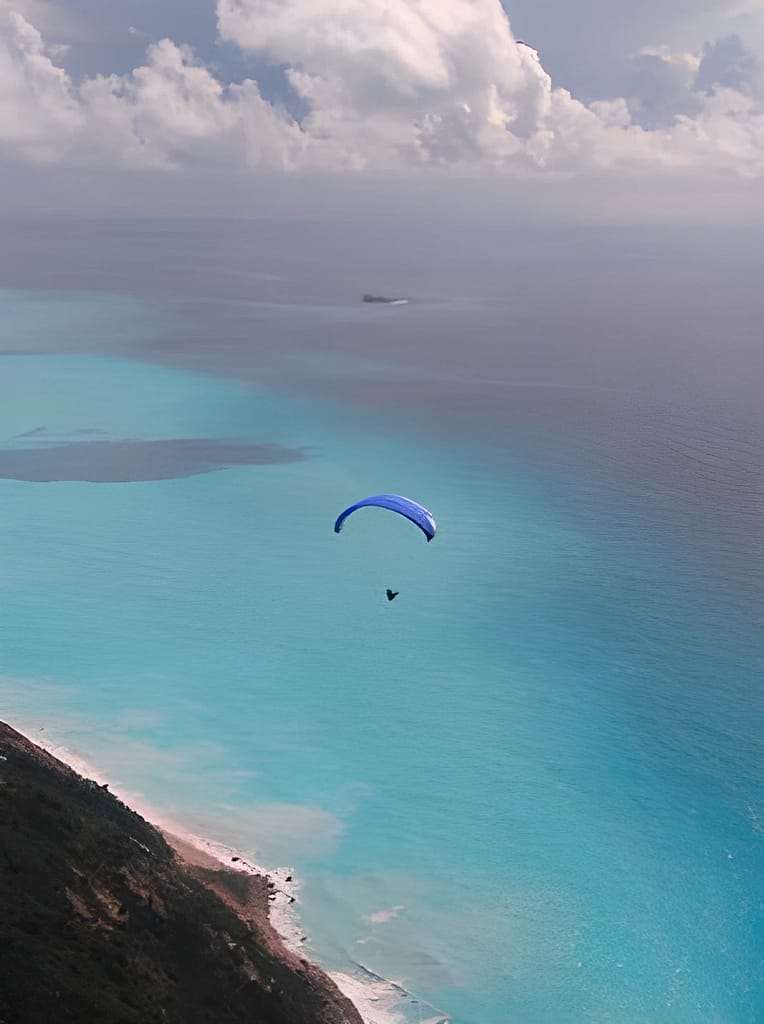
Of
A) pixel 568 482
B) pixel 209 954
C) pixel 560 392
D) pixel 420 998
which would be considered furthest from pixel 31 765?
pixel 560 392

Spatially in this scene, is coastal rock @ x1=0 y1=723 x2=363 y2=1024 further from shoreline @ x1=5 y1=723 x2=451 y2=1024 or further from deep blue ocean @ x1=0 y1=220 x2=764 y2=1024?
deep blue ocean @ x1=0 y1=220 x2=764 y2=1024

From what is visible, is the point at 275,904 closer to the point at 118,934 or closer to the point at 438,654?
the point at 118,934

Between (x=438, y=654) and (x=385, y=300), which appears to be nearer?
(x=438, y=654)

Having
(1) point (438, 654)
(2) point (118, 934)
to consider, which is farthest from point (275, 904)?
(1) point (438, 654)

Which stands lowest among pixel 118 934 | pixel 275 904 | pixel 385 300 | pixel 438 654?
pixel 118 934

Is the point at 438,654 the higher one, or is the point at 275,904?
the point at 438,654
